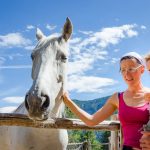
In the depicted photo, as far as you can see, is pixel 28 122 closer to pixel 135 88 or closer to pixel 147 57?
pixel 135 88

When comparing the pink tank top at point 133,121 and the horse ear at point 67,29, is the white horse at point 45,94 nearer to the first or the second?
the horse ear at point 67,29

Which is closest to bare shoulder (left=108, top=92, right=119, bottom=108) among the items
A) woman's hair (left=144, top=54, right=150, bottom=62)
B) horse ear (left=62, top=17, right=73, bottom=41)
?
woman's hair (left=144, top=54, right=150, bottom=62)

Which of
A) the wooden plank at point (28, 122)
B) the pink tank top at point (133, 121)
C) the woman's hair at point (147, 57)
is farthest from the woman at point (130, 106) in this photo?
the wooden plank at point (28, 122)

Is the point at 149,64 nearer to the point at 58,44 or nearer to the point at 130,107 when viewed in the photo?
the point at 130,107

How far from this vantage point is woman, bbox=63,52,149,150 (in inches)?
128

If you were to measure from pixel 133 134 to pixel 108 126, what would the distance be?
1.40 m

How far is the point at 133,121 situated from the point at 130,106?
145 millimetres

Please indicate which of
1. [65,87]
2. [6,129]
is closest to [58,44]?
[65,87]

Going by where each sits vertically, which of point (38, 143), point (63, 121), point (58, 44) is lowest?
point (38, 143)

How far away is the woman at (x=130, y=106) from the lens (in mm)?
3246

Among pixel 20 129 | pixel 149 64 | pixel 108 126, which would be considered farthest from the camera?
pixel 108 126

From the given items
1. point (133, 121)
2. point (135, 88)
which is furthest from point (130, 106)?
point (135, 88)

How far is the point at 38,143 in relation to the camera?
4211mm

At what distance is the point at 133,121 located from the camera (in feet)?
10.7
